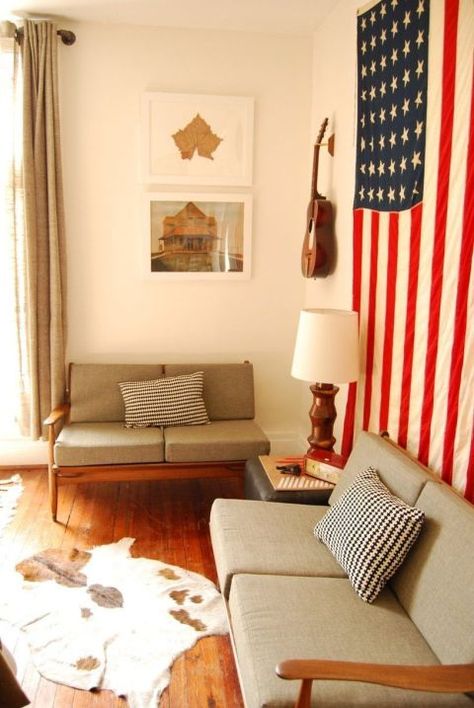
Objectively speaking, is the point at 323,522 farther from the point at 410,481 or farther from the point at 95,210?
the point at 95,210

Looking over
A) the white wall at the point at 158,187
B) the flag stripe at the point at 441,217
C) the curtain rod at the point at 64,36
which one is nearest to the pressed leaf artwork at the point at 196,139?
the white wall at the point at 158,187

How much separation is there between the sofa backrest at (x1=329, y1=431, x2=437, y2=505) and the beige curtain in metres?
2.10

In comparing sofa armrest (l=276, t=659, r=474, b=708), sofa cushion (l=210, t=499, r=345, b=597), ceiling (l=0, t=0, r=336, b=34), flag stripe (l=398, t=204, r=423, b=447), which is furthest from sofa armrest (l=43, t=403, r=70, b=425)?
ceiling (l=0, t=0, r=336, b=34)

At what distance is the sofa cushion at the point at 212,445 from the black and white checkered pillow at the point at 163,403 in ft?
0.46

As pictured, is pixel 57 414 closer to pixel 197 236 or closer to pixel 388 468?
pixel 197 236

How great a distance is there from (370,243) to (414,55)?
867 millimetres

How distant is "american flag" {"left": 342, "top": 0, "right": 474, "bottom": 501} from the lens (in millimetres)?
2191

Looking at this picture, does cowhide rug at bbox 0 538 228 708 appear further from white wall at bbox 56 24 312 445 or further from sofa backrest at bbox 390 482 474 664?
white wall at bbox 56 24 312 445

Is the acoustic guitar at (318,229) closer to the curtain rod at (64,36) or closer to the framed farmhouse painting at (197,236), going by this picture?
the framed farmhouse painting at (197,236)

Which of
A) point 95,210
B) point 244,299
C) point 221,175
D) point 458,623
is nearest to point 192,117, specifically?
point 221,175

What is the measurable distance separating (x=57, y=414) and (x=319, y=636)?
2.28 meters

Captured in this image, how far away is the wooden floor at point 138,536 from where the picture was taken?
6.93ft

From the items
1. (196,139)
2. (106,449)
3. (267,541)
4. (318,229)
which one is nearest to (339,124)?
(318,229)

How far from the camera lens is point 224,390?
393cm
